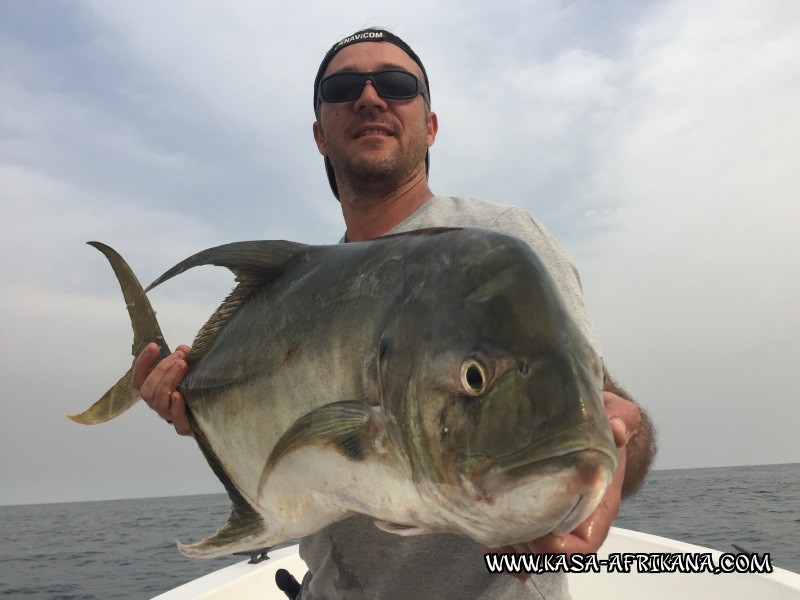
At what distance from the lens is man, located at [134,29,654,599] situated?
6.28 ft

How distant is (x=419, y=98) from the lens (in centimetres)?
329

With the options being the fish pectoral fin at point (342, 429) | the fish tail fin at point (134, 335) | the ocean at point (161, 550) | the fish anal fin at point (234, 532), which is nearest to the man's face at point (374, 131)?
the fish tail fin at point (134, 335)

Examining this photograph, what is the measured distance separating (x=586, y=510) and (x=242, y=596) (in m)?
5.76

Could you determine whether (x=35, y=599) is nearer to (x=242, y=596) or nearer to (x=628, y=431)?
(x=242, y=596)

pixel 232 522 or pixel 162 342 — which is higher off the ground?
pixel 162 342

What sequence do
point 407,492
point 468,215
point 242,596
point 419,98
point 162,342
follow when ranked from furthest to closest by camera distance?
point 242,596 → point 419,98 → point 162,342 → point 468,215 → point 407,492

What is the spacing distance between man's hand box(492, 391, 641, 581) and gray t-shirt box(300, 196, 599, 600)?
0.51m

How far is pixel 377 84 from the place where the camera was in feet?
10.5

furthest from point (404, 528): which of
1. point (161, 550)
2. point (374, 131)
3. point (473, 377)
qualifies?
point (161, 550)

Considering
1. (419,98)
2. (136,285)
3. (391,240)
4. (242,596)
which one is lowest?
(242,596)

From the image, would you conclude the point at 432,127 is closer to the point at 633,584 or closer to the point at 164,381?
the point at 164,381

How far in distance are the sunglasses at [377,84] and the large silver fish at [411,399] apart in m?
1.47

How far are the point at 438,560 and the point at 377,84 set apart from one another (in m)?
2.46

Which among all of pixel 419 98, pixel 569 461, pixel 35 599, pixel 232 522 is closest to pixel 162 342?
pixel 232 522
